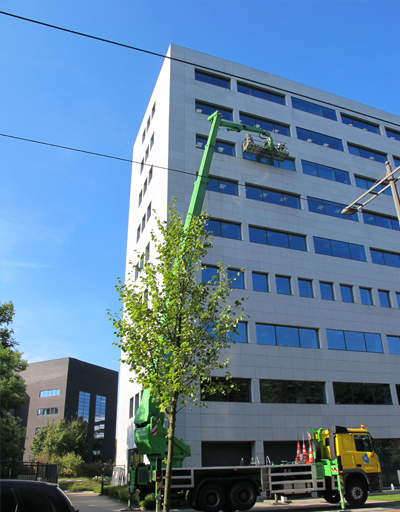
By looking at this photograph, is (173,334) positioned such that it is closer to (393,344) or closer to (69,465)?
(393,344)

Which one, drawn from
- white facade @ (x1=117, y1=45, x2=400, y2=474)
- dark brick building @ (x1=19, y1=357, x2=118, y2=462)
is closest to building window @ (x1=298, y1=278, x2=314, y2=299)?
white facade @ (x1=117, y1=45, x2=400, y2=474)

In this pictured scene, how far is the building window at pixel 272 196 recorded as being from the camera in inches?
1190

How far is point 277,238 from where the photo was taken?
2955cm

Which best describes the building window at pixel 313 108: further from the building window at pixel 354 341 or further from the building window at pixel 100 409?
the building window at pixel 100 409

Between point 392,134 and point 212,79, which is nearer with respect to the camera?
point 212,79

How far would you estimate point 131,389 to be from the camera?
2969 cm

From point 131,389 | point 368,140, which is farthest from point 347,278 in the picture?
point 131,389

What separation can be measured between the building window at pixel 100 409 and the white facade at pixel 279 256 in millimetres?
40432

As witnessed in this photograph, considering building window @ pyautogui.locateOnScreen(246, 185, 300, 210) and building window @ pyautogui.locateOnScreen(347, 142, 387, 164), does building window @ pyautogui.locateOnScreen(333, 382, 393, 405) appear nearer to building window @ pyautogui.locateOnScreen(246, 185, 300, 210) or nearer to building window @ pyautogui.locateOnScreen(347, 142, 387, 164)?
building window @ pyautogui.locateOnScreen(246, 185, 300, 210)

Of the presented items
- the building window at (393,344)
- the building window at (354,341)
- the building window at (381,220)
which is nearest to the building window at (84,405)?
the building window at (354,341)

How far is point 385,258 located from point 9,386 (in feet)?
96.9

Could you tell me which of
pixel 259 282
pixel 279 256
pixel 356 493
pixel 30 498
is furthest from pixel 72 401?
pixel 30 498

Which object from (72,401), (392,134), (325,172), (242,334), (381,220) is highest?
(392,134)

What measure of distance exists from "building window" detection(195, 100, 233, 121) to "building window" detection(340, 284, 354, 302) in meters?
15.9
